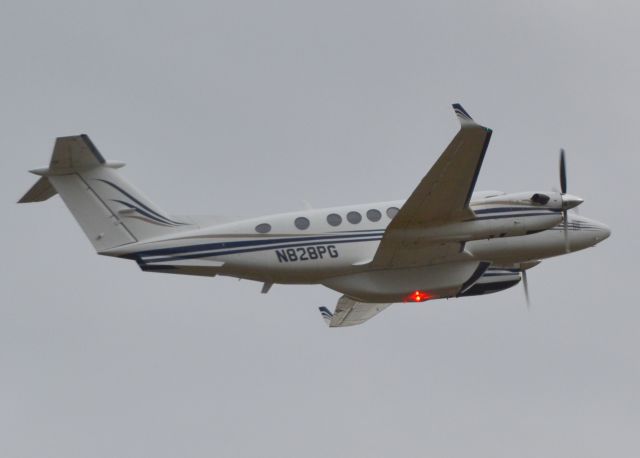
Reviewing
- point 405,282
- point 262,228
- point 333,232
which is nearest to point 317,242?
point 333,232

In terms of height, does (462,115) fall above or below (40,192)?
below

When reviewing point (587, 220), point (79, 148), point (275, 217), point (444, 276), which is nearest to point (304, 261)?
point (275, 217)

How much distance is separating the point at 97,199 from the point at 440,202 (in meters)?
9.08

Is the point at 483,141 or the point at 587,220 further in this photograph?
A: the point at 587,220

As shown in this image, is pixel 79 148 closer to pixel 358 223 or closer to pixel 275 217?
pixel 275 217

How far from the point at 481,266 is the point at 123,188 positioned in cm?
1034

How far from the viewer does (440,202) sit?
106ft

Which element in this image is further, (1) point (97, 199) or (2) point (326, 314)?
(2) point (326, 314)

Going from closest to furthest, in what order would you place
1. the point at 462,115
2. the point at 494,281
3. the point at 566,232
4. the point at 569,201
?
the point at 462,115 < the point at 569,201 < the point at 566,232 < the point at 494,281

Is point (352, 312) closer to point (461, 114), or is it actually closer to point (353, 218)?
point (353, 218)

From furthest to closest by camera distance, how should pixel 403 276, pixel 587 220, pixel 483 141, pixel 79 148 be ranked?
pixel 587 220 → pixel 403 276 → pixel 79 148 → pixel 483 141

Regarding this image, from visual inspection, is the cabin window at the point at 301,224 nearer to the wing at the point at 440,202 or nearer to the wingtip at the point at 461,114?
the wing at the point at 440,202

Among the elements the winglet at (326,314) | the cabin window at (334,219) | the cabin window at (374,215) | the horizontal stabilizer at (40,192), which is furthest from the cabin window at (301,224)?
the winglet at (326,314)

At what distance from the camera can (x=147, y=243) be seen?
3294 cm
